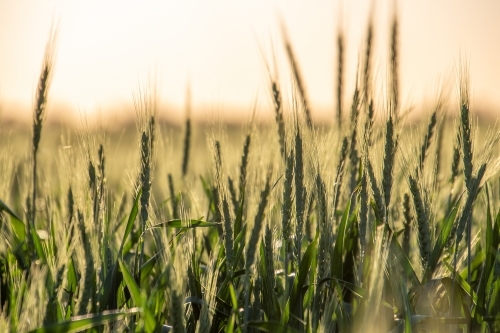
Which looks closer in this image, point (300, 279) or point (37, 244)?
point (300, 279)

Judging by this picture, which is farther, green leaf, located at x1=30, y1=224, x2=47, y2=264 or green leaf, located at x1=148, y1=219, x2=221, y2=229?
green leaf, located at x1=30, y1=224, x2=47, y2=264

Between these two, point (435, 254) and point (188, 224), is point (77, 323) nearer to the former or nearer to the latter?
point (188, 224)

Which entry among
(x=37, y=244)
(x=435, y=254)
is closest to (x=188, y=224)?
(x=37, y=244)

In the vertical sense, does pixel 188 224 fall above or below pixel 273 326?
above

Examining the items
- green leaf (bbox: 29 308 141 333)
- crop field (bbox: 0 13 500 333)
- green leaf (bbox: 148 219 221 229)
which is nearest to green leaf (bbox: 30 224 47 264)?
crop field (bbox: 0 13 500 333)

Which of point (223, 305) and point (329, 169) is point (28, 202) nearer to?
point (223, 305)

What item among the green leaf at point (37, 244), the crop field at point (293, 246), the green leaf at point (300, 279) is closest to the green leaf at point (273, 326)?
the crop field at point (293, 246)

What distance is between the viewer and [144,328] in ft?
4.90

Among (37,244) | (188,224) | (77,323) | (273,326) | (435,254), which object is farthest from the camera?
(37,244)

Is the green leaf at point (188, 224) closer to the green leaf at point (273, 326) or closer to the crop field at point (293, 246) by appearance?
the crop field at point (293, 246)

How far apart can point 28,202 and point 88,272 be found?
33.9 inches

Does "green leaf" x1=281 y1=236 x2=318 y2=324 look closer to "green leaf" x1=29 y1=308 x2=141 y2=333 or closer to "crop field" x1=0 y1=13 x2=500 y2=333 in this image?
"crop field" x1=0 y1=13 x2=500 y2=333

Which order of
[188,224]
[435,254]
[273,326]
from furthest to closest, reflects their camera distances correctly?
[188,224], [435,254], [273,326]

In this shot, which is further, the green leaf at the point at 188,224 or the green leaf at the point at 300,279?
the green leaf at the point at 188,224
